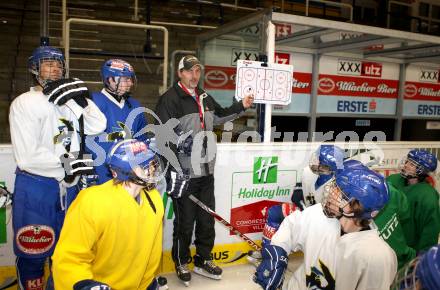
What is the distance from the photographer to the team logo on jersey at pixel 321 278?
→ 5.98ft

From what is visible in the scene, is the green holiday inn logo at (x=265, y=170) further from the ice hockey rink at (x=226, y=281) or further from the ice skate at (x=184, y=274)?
the ice skate at (x=184, y=274)

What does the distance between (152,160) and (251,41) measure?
290 cm

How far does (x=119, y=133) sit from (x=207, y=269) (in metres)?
1.42

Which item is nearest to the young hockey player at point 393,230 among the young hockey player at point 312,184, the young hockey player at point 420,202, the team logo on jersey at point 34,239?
the young hockey player at point 420,202

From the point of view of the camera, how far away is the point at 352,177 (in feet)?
5.76

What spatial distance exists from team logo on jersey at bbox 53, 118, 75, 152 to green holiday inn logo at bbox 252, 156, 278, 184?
70.8 inches

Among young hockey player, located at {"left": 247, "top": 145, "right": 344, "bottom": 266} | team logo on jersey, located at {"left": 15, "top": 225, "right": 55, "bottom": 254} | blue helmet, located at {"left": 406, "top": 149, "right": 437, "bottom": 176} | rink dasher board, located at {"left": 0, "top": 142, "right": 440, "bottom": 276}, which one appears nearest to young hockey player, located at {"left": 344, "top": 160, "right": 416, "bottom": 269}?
blue helmet, located at {"left": 406, "top": 149, "right": 437, "bottom": 176}

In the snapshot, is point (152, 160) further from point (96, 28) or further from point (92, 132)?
point (96, 28)

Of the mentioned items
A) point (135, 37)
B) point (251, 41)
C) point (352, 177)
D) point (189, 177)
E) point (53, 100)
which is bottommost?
point (189, 177)

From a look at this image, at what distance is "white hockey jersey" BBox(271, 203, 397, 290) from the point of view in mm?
1648

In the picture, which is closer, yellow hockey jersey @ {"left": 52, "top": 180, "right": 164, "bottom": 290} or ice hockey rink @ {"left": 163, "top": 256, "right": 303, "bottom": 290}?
yellow hockey jersey @ {"left": 52, "top": 180, "right": 164, "bottom": 290}

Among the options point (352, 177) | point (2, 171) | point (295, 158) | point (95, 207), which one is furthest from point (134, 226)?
point (295, 158)

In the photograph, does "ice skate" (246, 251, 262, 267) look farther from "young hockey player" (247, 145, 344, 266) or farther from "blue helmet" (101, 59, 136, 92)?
"blue helmet" (101, 59, 136, 92)

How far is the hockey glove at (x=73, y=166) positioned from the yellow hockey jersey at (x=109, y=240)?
0.75 m
